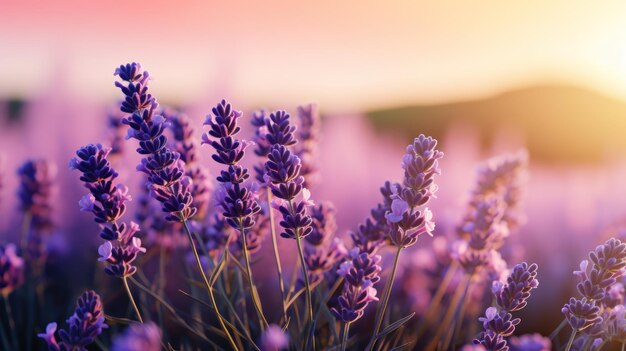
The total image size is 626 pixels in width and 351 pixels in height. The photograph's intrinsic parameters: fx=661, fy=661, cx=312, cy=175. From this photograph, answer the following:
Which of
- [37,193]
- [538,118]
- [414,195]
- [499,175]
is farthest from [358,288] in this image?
[538,118]

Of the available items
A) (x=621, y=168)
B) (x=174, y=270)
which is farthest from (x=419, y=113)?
(x=174, y=270)

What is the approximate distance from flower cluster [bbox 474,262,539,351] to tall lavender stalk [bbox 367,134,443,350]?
0.24 meters

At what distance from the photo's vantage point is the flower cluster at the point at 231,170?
164 centimetres

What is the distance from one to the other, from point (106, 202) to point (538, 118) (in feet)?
51.2

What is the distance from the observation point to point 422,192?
1.61 meters

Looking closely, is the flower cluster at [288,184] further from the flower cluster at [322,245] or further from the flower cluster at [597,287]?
the flower cluster at [597,287]

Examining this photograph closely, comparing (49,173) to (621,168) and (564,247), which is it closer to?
(564,247)

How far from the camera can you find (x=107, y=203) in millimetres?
1628

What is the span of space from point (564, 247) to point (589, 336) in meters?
3.34

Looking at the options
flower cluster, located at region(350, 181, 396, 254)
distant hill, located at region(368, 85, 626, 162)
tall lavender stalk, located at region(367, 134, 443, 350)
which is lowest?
flower cluster, located at region(350, 181, 396, 254)

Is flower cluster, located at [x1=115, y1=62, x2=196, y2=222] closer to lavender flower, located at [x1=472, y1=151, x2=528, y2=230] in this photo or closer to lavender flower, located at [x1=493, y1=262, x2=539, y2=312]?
lavender flower, located at [x1=493, y1=262, x2=539, y2=312]

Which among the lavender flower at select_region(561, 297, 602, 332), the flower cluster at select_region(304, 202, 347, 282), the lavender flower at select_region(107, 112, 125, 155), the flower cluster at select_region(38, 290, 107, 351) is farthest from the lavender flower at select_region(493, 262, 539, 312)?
the lavender flower at select_region(107, 112, 125, 155)

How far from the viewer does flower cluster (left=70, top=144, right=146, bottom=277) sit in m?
1.62

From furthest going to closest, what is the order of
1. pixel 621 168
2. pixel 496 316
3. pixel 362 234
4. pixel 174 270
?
pixel 621 168 → pixel 174 270 → pixel 362 234 → pixel 496 316
